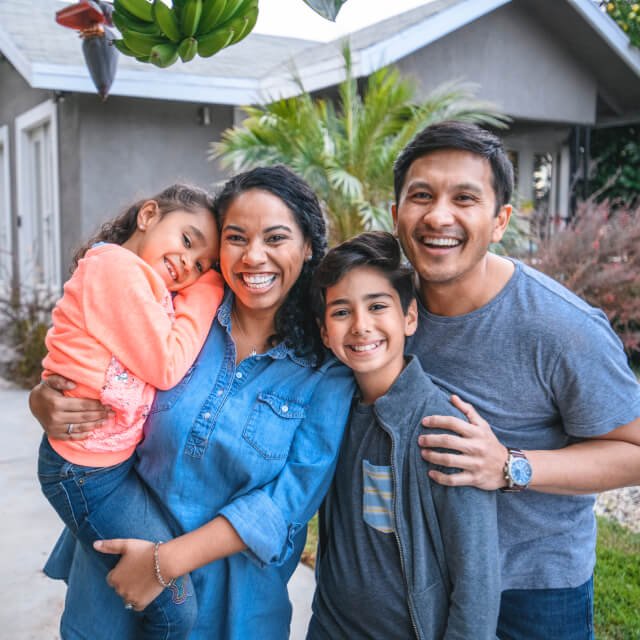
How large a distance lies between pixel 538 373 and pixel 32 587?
285 centimetres

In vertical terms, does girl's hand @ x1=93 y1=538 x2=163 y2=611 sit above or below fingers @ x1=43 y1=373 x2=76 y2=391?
below

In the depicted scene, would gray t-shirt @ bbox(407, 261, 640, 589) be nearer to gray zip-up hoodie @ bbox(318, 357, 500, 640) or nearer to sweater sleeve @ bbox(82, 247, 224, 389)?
gray zip-up hoodie @ bbox(318, 357, 500, 640)

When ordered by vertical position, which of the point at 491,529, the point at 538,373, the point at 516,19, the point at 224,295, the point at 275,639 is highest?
the point at 516,19

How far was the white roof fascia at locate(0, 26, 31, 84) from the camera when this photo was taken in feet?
23.5

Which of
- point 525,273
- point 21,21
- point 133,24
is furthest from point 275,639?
point 21,21

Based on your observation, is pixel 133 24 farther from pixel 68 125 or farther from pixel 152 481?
pixel 68 125

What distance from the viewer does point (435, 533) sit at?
167cm

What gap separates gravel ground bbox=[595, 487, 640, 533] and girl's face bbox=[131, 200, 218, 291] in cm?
343

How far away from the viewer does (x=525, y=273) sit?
185cm

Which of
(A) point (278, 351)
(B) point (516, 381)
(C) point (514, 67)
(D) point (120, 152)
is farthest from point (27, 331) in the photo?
(C) point (514, 67)

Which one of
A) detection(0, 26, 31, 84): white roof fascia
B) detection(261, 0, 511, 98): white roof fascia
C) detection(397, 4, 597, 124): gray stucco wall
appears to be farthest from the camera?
detection(397, 4, 597, 124): gray stucco wall

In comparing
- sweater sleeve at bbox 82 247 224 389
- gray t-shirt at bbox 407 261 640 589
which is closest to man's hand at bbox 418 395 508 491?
gray t-shirt at bbox 407 261 640 589

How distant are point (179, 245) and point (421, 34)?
6.79 metres

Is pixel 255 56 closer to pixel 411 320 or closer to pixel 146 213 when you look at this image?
pixel 146 213
